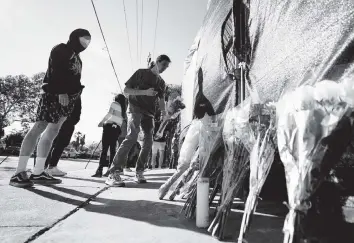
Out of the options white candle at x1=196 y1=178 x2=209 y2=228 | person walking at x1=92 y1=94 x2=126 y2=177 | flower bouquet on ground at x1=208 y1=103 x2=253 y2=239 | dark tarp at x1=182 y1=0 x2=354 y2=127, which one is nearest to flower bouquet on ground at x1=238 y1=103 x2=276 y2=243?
flower bouquet on ground at x1=208 y1=103 x2=253 y2=239

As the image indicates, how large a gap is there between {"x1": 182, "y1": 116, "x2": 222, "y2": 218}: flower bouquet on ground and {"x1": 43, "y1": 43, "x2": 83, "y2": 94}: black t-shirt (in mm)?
1532

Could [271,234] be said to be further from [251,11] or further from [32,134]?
[32,134]

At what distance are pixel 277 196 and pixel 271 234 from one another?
0.97 metres

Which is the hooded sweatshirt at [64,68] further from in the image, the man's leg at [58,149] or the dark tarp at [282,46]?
the dark tarp at [282,46]

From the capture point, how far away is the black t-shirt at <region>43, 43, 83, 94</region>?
2410 millimetres


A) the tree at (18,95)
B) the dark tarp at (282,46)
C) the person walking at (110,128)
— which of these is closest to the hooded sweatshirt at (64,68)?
the dark tarp at (282,46)

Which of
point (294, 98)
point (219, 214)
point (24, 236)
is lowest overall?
point (24, 236)

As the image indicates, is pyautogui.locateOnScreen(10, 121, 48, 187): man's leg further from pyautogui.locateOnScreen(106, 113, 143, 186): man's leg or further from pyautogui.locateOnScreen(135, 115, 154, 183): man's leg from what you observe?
pyautogui.locateOnScreen(135, 115, 154, 183): man's leg

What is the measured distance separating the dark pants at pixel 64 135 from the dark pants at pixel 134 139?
94 cm

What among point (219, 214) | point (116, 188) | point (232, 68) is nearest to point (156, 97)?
point (116, 188)

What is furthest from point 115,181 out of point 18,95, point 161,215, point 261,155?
point 18,95

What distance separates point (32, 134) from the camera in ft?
7.57

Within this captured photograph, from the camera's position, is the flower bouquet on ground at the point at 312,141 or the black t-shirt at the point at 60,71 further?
the black t-shirt at the point at 60,71

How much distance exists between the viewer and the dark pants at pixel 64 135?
3.49 meters
